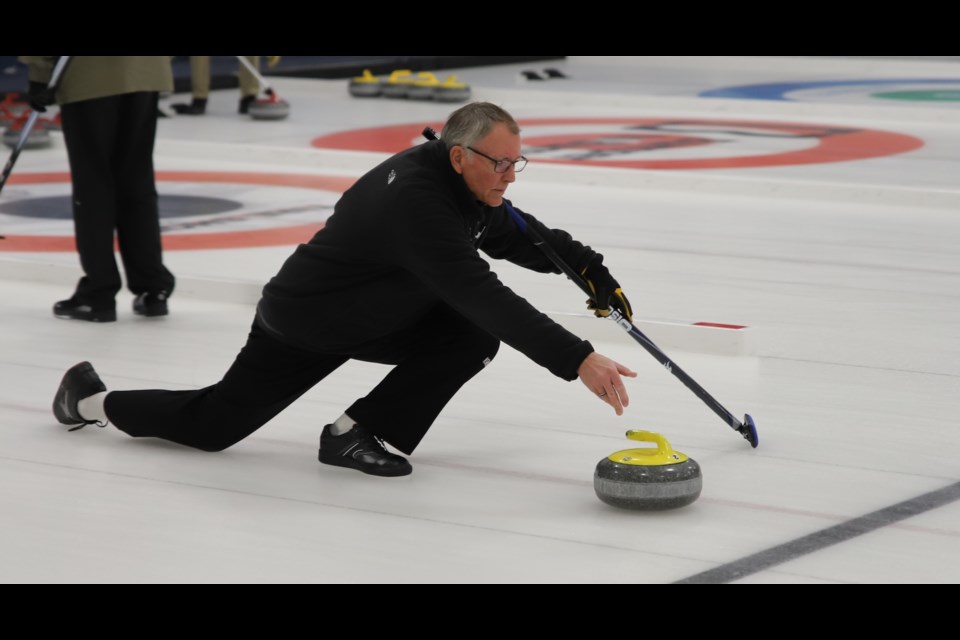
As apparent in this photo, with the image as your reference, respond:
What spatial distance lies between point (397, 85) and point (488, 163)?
914 centimetres

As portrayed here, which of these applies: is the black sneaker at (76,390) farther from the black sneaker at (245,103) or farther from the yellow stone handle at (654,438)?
the black sneaker at (245,103)

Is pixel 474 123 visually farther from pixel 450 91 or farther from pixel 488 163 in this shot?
pixel 450 91

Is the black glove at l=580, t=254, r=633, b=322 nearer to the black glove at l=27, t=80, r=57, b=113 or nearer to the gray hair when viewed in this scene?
the gray hair

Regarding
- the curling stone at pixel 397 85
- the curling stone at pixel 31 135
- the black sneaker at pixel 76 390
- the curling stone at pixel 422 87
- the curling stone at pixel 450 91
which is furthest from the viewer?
the curling stone at pixel 397 85

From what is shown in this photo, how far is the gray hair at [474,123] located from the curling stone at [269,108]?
7592 millimetres

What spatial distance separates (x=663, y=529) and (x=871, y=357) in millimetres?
1613

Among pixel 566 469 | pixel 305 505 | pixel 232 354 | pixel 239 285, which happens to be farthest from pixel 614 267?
pixel 305 505

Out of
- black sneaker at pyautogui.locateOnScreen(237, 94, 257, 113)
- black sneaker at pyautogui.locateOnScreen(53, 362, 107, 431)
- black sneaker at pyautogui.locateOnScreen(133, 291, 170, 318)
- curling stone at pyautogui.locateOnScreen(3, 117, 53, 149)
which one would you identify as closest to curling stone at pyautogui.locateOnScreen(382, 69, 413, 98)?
black sneaker at pyautogui.locateOnScreen(237, 94, 257, 113)

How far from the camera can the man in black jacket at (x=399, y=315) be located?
122 inches

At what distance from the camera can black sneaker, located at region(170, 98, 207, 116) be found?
11.0 metres

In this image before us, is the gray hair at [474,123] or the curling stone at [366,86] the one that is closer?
the gray hair at [474,123]

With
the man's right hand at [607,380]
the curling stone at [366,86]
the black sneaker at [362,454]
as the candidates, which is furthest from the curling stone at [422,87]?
the man's right hand at [607,380]

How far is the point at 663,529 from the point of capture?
3025 millimetres
